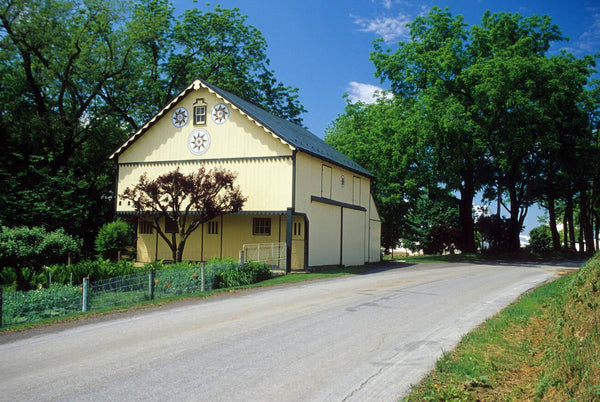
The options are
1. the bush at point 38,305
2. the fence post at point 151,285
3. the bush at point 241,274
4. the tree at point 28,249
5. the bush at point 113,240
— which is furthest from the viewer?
the bush at point 113,240

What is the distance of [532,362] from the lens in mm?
6980

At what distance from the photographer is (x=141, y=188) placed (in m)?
20.9

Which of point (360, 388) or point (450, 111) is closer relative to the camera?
point (360, 388)

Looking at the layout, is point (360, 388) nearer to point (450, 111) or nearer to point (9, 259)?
point (9, 259)

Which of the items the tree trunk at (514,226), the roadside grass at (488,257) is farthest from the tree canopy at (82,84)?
the tree trunk at (514,226)

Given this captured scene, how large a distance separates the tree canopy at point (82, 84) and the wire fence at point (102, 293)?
16.5 m

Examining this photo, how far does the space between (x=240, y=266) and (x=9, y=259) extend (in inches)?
316

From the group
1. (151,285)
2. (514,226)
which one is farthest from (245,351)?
(514,226)

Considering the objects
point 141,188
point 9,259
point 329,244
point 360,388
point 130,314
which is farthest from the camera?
point 329,244

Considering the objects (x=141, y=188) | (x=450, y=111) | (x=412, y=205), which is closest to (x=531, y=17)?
(x=450, y=111)

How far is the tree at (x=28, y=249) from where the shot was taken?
52.6 feet

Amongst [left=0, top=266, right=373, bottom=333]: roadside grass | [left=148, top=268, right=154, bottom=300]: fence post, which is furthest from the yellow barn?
[left=148, top=268, right=154, bottom=300]: fence post

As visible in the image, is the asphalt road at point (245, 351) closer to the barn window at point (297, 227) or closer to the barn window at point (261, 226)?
the barn window at point (297, 227)

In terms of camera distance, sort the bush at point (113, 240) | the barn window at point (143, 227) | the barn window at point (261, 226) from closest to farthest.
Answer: the bush at point (113, 240) → the barn window at point (261, 226) → the barn window at point (143, 227)
